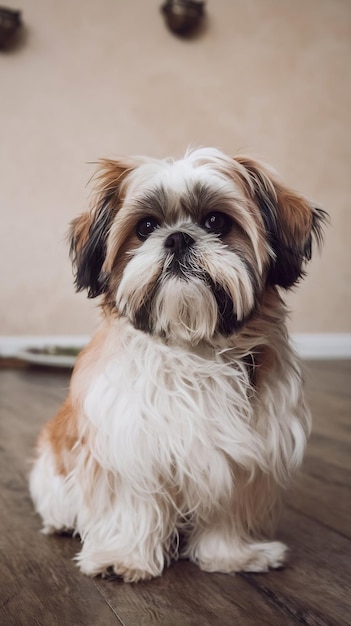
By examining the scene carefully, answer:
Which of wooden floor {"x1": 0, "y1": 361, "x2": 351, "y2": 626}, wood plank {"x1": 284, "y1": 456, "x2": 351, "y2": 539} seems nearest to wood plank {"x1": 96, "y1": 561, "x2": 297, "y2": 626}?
wooden floor {"x1": 0, "y1": 361, "x2": 351, "y2": 626}

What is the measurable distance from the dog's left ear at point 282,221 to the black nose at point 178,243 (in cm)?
16

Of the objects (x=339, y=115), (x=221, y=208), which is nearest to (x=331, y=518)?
(x=221, y=208)

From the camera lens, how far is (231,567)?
4.35 ft

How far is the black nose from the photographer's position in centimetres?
117

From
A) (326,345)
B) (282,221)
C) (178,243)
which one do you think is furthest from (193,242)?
(326,345)

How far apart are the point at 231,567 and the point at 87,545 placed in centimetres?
29

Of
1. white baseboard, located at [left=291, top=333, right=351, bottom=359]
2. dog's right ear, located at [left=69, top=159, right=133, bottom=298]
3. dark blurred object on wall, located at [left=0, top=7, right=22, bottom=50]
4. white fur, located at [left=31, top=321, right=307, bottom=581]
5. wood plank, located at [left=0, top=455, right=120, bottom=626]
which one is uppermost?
dark blurred object on wall, located at [left=0, top=7, right=22, bottom=50]

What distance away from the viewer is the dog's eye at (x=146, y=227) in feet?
4.04

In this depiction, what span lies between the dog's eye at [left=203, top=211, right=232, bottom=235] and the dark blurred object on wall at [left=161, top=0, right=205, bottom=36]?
3948mm

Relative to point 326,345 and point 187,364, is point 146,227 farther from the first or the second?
point 326,345

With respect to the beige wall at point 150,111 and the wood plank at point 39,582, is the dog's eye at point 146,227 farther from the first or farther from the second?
the beige wall at point 150,111

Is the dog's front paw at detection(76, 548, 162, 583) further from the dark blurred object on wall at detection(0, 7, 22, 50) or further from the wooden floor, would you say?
the dark blurred object on wall at detection(0, 7, 22, 50)

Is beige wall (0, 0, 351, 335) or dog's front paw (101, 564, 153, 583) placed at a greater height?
beige wall (0, 0, 351, 335)

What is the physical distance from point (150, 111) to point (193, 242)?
156 inches
